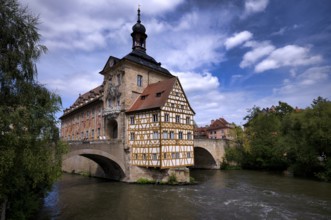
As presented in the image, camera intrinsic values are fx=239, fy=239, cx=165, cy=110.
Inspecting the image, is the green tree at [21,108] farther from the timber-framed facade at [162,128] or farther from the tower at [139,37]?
the tower at [139,37]

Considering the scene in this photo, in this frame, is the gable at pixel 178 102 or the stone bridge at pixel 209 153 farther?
the stone bridge at pixel 209 153

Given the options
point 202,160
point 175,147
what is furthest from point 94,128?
point 202,160

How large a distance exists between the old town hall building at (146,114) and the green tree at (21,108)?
466 inches

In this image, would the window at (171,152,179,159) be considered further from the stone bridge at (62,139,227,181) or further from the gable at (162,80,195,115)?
the stone bridge at (62,139,227,181)

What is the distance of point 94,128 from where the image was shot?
1211 inches

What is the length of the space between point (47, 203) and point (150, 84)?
14593 millimetres

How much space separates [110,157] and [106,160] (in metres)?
1.73

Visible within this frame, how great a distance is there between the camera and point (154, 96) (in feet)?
73.7

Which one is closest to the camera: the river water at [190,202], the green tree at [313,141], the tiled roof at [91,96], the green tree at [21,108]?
the green tree at [21,108]

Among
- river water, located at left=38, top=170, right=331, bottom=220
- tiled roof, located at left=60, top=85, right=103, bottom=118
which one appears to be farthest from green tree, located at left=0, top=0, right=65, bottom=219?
tiled roof, located at left=60, top=85, right=103, bottom=118

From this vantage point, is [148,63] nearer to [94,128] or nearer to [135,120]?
[135,120]

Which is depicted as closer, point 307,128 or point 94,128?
point 307,128

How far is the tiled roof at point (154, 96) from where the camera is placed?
Answer: 69.7 feet

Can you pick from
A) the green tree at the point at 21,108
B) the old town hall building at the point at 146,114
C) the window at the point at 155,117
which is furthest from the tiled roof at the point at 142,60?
the green tree at the point at 21,108
